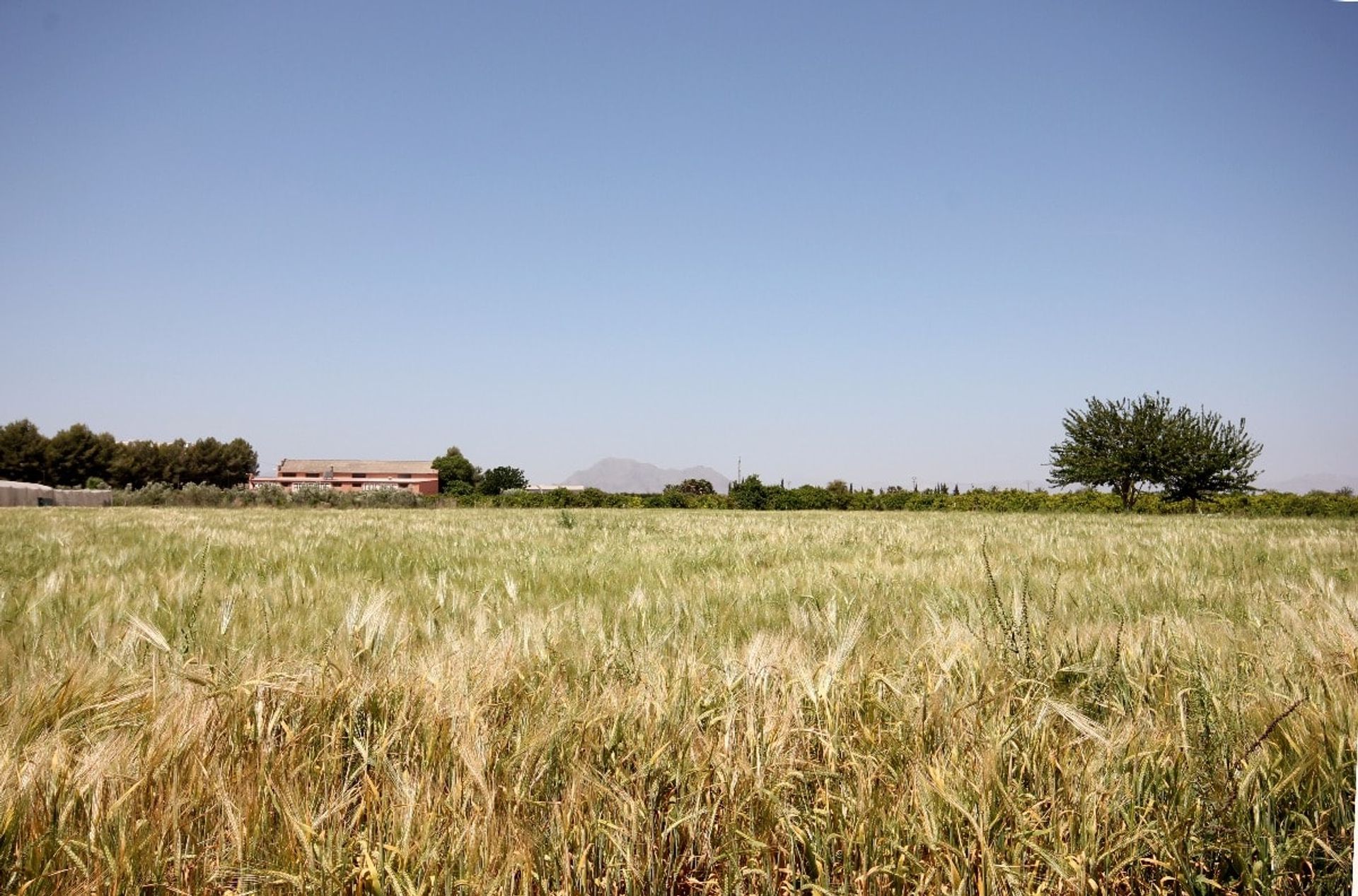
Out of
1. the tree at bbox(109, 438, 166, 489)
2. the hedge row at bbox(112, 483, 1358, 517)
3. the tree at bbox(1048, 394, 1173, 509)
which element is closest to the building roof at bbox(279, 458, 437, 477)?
the tree at bbox(109, 438, 166, 489)

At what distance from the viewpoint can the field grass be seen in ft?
3.45

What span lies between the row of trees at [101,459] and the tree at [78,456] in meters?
0.07

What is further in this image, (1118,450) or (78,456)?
(78,456)

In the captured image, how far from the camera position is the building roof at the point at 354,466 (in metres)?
119

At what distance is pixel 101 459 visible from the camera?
8125cm

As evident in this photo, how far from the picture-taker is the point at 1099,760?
4.20ft

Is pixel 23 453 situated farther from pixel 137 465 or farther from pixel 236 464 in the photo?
pixel 236 464

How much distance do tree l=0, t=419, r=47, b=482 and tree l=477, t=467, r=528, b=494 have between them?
55.1m

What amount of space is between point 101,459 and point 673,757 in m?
109

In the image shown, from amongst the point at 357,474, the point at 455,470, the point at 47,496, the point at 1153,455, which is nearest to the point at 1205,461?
the point at 1153,455

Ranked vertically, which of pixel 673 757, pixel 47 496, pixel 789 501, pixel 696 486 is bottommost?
pixel 47 496

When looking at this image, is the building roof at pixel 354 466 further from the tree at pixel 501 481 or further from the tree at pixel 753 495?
the tree at pixel 753 495

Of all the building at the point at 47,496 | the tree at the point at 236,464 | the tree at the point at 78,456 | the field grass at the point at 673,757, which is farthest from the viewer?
the tree at the point at 236,464

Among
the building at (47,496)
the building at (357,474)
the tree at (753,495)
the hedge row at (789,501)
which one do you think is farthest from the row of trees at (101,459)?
the tree at (753,495)
